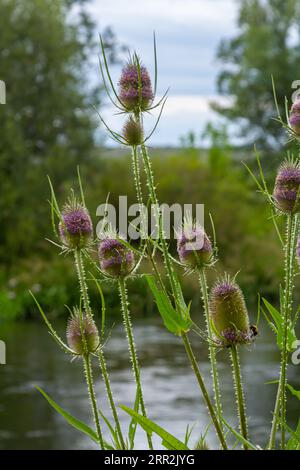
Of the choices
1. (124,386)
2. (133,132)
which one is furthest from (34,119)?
(133,132)

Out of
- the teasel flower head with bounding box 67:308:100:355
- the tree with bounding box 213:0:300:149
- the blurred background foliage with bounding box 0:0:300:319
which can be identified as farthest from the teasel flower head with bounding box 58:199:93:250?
the tree with bounding box 213:0:300:149

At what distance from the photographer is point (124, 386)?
13.2 metres

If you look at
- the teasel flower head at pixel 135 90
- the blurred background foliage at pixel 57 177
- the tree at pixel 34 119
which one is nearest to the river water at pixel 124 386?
the blurred background foliage at pixel 57 177

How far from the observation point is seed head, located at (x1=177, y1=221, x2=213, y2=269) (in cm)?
178

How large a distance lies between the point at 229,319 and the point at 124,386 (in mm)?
11614

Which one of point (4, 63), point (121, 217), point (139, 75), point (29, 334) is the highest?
point (4, 63)

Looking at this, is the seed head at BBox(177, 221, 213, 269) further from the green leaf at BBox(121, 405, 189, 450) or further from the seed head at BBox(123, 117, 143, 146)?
the green leaf at BBox(121, 405, 189, 450)

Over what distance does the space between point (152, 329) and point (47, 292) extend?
10.4ft

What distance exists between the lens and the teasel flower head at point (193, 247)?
1.78 meters

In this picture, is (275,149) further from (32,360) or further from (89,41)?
(32,360)

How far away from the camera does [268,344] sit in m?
16.8

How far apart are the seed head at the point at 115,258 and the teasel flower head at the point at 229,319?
0.18 meters

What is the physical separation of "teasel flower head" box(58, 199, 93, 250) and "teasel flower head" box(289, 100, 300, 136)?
1.34 ft

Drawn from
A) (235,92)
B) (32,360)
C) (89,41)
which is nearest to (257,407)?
(32,360)
